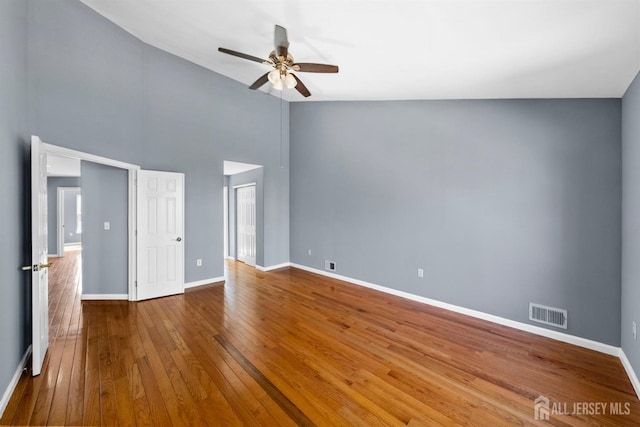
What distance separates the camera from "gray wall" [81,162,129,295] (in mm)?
3600

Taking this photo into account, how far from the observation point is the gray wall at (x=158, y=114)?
2.69 m

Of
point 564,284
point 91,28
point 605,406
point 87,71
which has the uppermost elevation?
point 91,28

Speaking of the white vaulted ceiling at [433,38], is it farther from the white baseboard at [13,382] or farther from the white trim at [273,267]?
the white trim at [273,267]

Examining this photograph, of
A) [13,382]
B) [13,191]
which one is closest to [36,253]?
[13,191]

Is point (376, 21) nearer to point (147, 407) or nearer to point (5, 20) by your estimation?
point (5, 20)

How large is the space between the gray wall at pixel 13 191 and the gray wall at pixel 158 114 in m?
0.32

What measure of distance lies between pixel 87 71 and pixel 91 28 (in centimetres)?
54

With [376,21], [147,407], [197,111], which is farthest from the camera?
[197,111]

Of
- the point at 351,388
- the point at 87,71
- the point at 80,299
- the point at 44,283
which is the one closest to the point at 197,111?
the point at 87,71

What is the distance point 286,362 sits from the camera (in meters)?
2.28

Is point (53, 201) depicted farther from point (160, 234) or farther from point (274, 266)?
point (274, 266)

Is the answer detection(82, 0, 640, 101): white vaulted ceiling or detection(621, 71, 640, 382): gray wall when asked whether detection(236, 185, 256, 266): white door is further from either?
detection(621, 71, 640, 382): gray wall
